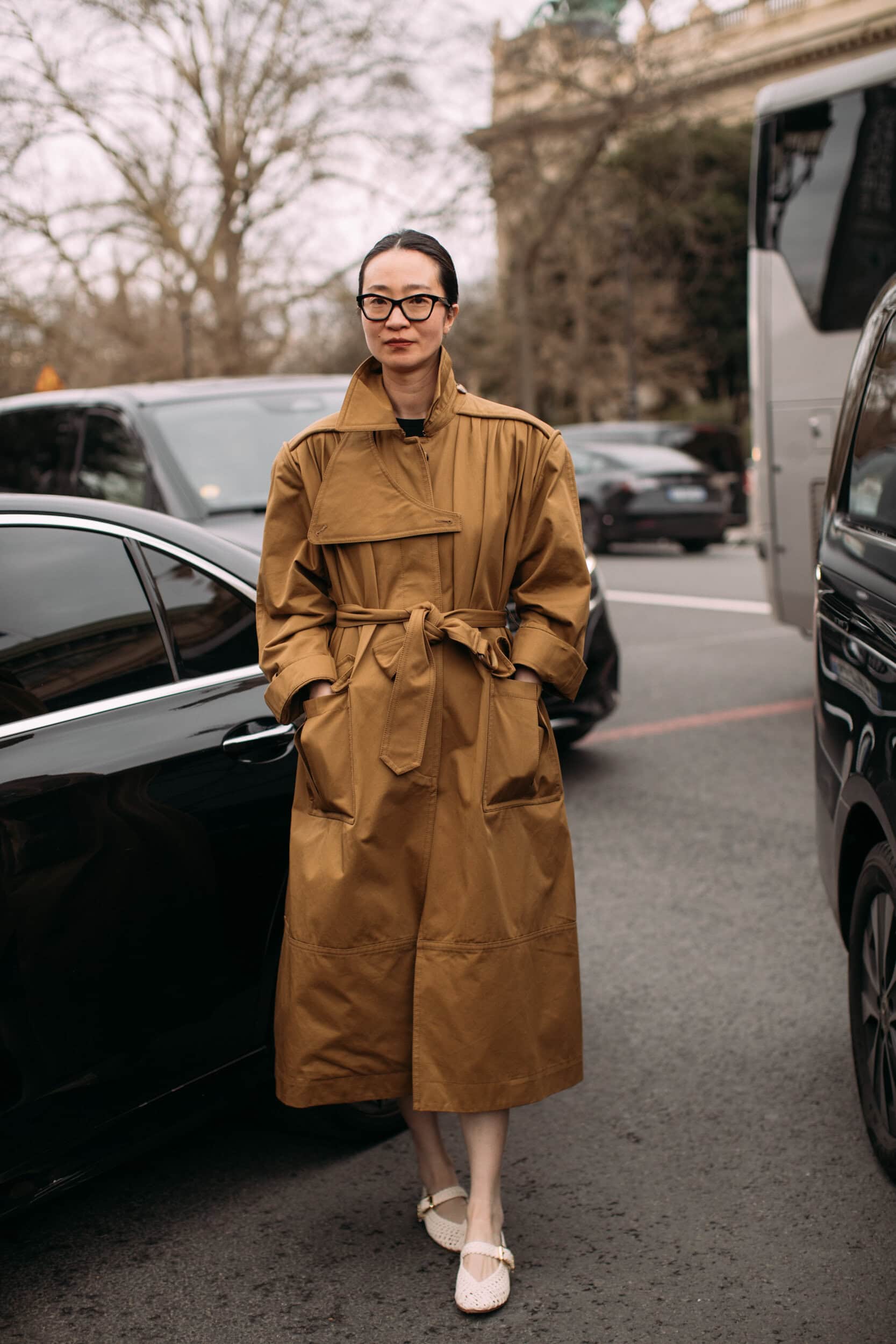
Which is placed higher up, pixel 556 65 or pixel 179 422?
pixel 556 65

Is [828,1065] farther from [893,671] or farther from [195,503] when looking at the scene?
[195,503]

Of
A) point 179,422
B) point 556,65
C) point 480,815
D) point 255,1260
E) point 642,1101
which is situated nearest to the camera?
point 480,815

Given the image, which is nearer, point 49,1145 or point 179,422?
point 49,1145

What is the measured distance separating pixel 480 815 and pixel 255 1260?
103cm

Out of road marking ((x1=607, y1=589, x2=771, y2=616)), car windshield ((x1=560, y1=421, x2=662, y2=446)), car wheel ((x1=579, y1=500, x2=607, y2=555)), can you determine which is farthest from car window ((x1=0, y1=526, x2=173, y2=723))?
car windshield ((x1=560, y1=421, x2=662, y2=446))

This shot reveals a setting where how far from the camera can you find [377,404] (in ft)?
8.72

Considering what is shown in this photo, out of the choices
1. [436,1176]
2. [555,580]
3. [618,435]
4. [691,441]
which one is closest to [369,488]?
[555,580]

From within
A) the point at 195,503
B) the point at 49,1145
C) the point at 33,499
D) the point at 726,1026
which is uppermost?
the point at 33,499

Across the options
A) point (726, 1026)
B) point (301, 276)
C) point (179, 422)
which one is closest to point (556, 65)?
point (301, 276)

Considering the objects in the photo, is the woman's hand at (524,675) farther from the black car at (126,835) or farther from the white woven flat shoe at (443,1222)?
the white woven flat shoe at (443,1222)

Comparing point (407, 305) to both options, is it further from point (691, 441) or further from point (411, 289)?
point (691, 441)

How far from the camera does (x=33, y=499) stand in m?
2.90

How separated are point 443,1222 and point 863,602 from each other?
1508 mm

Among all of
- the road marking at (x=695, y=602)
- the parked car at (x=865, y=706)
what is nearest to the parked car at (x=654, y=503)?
the road marking at (x=695, y=602)
